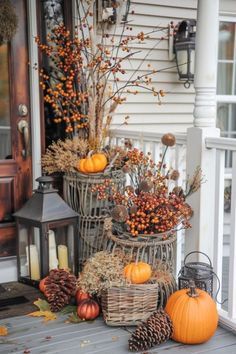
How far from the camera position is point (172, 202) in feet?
8.32

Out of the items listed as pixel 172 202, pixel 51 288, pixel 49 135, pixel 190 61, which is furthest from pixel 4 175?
pixel 190 61

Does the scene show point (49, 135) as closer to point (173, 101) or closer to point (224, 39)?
point (173, 101)

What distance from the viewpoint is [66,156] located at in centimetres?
313

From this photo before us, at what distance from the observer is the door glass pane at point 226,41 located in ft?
14.4

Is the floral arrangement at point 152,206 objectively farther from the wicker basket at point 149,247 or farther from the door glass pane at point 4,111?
the door glass pane at point 4,111

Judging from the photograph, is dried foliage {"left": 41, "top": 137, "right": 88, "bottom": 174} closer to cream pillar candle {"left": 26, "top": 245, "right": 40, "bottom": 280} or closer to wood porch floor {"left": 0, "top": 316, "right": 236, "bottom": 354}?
cream pillar candle {"left": 26, "top": 245, "right": 40, "bottom": 280}

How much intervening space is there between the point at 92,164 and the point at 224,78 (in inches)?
81.9

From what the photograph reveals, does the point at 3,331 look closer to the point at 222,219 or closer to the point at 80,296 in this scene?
the point at 80,296

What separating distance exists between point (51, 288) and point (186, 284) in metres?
0.76

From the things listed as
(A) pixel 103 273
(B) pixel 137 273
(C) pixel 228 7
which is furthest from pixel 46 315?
(C) pixel 228 7

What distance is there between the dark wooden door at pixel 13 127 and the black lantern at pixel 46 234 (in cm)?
26

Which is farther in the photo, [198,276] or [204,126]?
[204,126]

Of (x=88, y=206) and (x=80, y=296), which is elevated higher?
(x=88, y=206)

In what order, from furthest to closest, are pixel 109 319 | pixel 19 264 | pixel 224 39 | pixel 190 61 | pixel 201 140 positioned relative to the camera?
1. pixel 224 39
2. pixel 190 61
3. pixel 19 264
4. pixel 201 140
5. pixel 109 319
